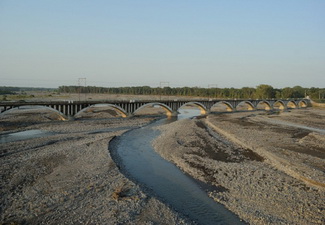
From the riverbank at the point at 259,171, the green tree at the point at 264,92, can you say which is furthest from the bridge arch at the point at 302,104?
the riverbank at the point at 259,171

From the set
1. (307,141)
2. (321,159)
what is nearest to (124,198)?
(321,159)

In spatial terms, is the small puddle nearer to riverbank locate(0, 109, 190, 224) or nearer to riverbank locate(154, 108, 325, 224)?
riverbank locate(0, 109, 190, 224)

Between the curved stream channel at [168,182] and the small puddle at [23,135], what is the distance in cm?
1084

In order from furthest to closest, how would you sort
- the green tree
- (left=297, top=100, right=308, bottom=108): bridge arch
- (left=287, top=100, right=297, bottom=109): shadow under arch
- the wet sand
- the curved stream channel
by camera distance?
the green tree < (left=297, top=100, right=308, bottom=108): bridge arch < (left=287, top=100, right=297, bottom=109): shadow under arch < the curved stream channel < the wet sand

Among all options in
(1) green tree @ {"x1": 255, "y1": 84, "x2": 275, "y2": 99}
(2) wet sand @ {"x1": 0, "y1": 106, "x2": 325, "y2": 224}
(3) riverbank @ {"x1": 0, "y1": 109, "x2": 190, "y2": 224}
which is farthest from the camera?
(1) green tree @ {"x1": 255, "y1": 84, "x2": 275, "y2": 99}

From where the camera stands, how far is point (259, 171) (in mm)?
20469

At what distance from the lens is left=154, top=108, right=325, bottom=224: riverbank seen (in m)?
13.9

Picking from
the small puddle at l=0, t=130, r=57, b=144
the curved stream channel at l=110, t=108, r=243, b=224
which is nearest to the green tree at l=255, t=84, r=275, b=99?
the curved stream channel at l=110, t=108, r=243, b=224

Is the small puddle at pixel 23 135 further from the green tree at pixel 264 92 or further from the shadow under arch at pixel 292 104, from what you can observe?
the green tree at pixel 264 92

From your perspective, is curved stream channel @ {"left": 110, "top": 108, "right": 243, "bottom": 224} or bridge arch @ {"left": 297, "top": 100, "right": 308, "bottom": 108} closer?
curved stream channel @ {"left": 110, "top": 108, "right": 243, "bottom": 224}

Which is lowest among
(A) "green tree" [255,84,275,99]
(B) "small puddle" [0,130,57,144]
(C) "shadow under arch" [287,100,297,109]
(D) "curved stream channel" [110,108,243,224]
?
(D) "curved stream channel" [110,108,243,224]

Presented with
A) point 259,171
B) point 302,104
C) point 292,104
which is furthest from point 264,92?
point 259,171

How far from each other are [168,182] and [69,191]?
6947mm

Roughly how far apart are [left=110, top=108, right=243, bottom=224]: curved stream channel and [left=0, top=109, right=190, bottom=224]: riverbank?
1.15 metres
